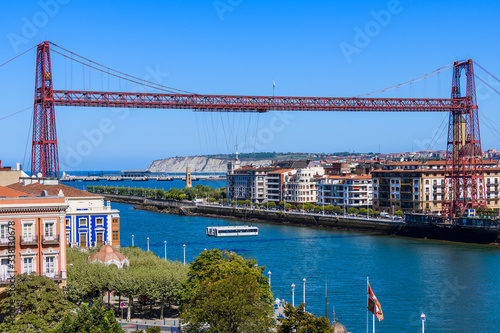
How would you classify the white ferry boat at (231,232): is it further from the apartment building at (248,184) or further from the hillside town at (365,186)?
the apartment building at (248,184)

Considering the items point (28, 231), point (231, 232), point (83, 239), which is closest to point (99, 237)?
point (83, 239)

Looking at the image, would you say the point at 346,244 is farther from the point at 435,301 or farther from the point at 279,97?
the point at 435,301

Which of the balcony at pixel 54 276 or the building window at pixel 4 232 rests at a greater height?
the building window at pixel 4 232

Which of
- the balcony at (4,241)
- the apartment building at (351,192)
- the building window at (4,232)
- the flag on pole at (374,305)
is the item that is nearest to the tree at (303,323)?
the flag on pole at (374,305)

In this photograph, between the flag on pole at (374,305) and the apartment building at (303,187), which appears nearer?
the flag on pole at (374,305)

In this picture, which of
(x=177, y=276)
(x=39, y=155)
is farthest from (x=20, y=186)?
(x=177, y=276)
